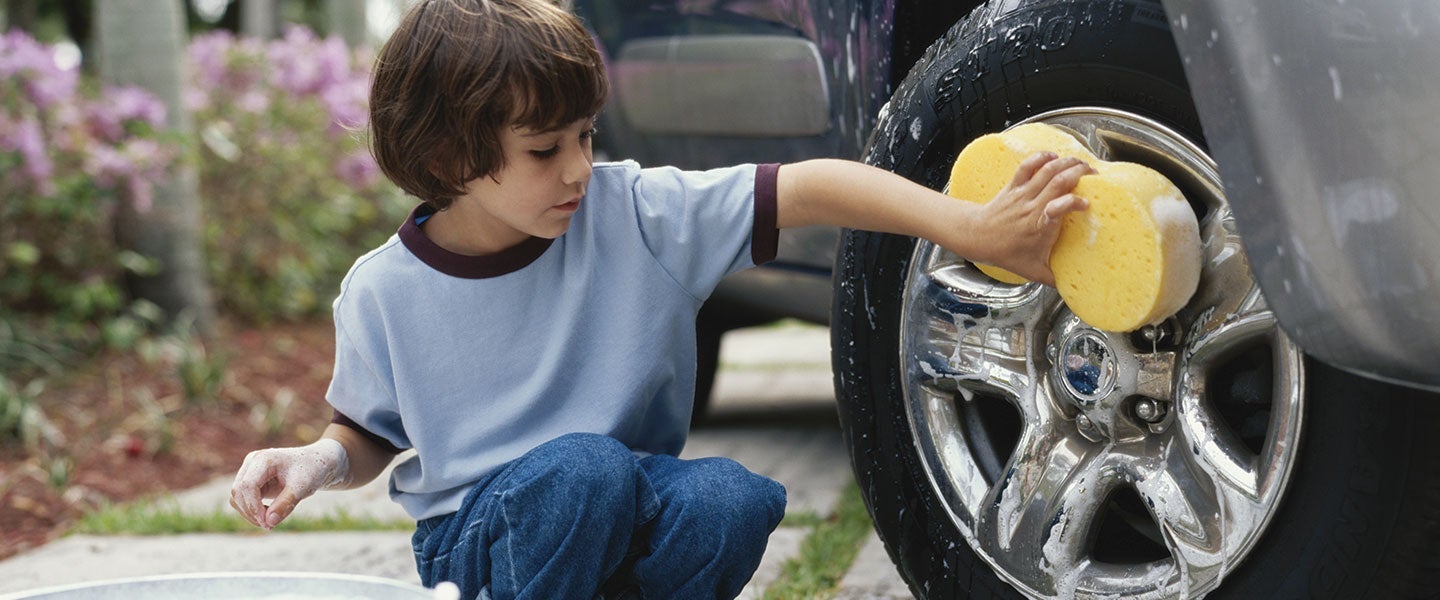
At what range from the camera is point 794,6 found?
96.7 inches

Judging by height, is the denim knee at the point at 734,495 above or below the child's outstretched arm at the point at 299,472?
above

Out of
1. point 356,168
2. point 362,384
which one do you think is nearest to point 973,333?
point 362,384

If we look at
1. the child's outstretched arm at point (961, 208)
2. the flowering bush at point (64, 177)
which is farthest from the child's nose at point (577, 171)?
the flowering bush at point (64, 177)

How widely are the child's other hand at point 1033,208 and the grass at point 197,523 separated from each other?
1.74 meters

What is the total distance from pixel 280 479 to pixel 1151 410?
39.9 inches

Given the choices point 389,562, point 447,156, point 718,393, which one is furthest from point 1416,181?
point 718,393

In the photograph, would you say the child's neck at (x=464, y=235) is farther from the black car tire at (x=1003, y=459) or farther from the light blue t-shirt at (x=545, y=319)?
the black car tire at (x=1003, y=459)

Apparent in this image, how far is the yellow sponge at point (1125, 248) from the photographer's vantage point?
58.9 inches

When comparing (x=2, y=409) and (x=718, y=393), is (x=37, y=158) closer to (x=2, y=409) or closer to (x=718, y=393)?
(x=2, y=409)

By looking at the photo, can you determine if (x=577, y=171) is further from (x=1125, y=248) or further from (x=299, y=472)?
(x=1125, y=248)

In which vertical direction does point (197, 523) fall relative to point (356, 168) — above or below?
below

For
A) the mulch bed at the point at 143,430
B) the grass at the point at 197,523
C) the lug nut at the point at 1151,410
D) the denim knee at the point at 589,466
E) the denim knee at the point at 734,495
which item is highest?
the lug nut at the point at 1151,410

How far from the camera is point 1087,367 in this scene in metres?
1.67

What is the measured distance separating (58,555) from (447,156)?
1.71m
